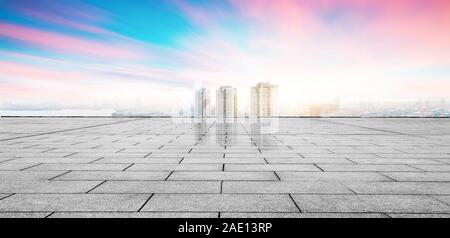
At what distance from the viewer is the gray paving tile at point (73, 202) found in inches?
159

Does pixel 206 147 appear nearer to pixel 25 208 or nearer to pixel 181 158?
pixel 181 158

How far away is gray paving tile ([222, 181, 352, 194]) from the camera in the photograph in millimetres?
4848

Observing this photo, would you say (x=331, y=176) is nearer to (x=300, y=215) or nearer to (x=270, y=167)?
(x=270, y=167)

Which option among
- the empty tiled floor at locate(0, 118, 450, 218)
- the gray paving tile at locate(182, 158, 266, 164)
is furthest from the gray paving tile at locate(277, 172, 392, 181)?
the gray paving tile at locate(182, 158, 266, 164)

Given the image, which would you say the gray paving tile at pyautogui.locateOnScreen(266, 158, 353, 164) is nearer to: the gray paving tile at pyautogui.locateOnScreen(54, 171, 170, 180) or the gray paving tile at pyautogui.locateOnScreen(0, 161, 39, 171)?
the gray paving tile at pyautogui.locateOnScreen(54, 171, 170, 180)

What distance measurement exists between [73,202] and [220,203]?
2.03 m

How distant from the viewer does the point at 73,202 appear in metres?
4.29

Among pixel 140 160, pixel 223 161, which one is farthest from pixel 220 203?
pixel 140 160

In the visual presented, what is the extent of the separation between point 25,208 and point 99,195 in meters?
0.93

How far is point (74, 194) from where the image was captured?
4.67m

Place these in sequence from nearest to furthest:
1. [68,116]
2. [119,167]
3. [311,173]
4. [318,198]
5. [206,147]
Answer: [318,198] < [311,173] < [119,167] < [206,147] < [68,116]

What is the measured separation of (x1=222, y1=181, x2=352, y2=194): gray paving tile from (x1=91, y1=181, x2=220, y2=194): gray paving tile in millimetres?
277

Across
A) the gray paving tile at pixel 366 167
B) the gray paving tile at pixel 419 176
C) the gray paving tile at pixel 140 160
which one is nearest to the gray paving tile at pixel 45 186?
the gray paving tile at pixel 140 160
